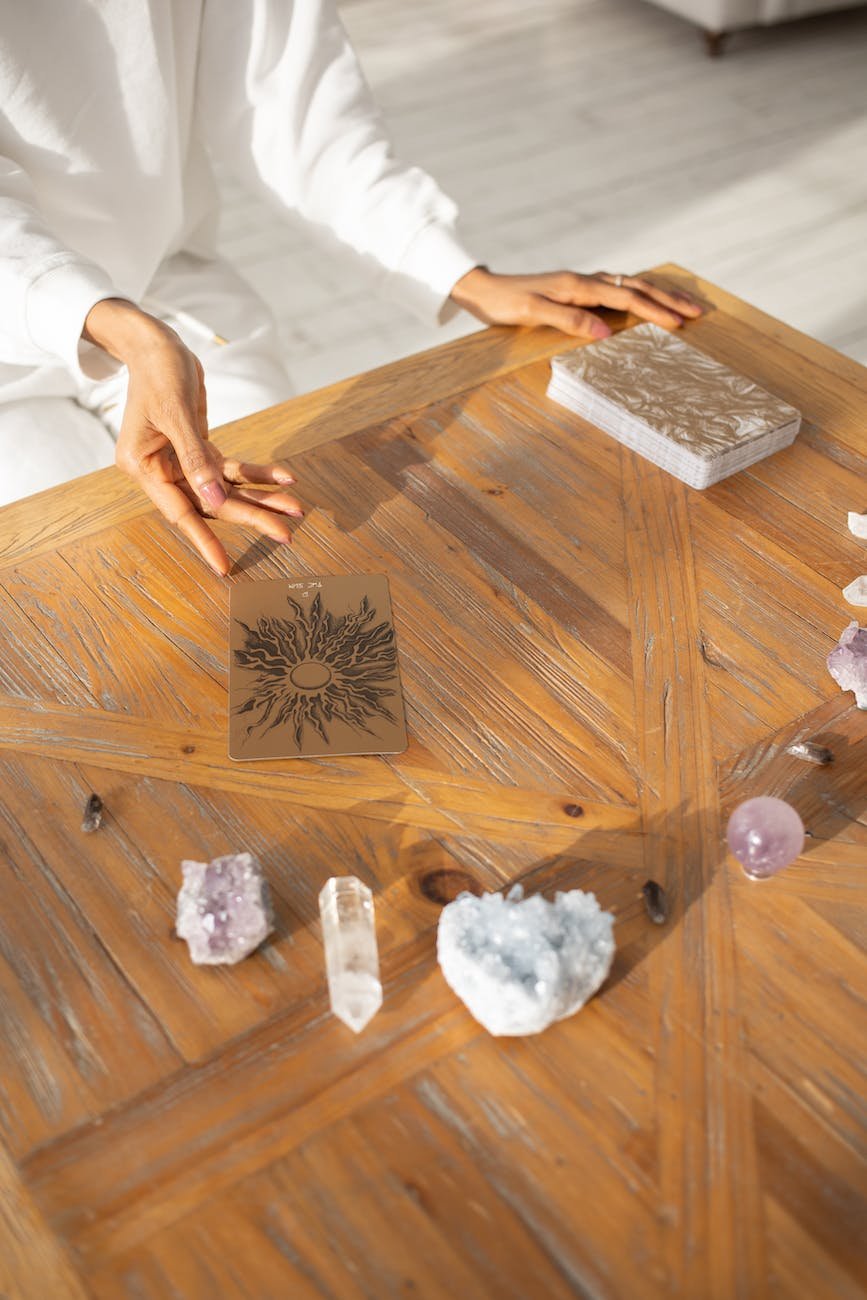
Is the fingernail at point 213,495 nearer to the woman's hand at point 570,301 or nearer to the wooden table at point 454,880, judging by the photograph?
the wooden table at point 454,880

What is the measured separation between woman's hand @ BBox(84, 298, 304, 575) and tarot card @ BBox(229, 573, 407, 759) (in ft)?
0.23

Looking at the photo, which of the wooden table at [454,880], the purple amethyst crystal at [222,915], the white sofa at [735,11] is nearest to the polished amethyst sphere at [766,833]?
the wooden table at [454,880]

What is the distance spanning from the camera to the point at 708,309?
4.55 ft

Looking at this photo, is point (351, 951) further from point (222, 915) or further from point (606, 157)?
point (606, 157)

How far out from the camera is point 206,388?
1.40 meters

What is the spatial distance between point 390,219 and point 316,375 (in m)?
0.90

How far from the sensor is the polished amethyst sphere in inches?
31.5

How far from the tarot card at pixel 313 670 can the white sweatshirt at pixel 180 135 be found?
1.56 ft

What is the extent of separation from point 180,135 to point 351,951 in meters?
1.16

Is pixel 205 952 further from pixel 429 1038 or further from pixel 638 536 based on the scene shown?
pixel 638 536

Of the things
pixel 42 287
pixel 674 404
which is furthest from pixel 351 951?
pixel 42 287

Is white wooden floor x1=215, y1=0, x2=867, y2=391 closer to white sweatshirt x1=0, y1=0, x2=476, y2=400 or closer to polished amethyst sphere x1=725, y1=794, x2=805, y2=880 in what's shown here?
white sweatshirt x1=0, y1=0, x2=476, y2=400

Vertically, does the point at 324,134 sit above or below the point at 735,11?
above

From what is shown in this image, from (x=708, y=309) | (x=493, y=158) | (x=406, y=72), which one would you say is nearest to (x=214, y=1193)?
(x=708, y=309)
